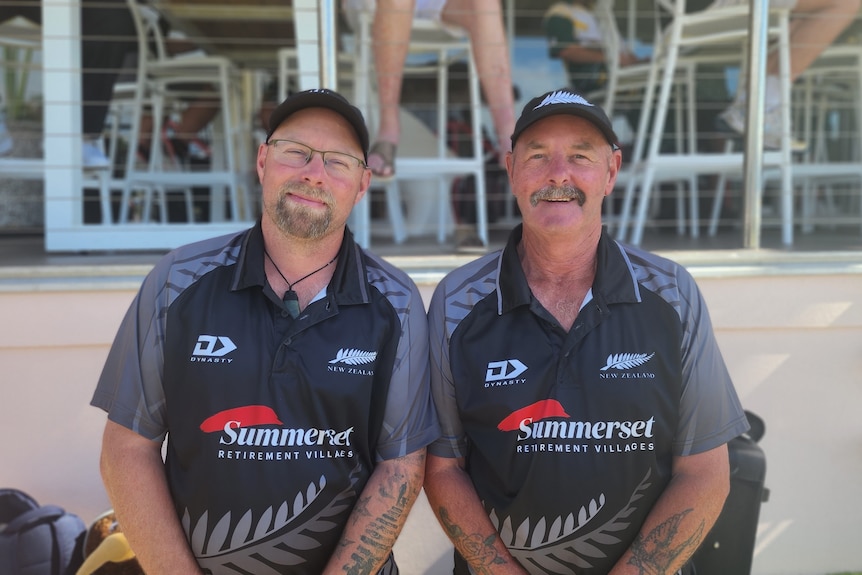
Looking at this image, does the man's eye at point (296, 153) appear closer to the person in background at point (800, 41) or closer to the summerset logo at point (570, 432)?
the summerset logo at point (570, 432)

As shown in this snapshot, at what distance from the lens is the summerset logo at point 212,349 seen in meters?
1.66

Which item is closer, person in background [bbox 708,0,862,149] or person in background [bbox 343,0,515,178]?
person in background [bbox 343,0,515,178]

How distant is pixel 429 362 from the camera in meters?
1.81

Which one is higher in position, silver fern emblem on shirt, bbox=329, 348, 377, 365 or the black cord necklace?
the black cord necklace

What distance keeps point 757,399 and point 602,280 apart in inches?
49.1

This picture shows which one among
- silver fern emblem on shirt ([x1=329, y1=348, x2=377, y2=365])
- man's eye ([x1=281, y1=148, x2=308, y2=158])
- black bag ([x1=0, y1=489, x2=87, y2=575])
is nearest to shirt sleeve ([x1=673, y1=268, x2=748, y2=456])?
silver fern emblem on shirt ([x1=329, y1=348, x2=377, y2=365])

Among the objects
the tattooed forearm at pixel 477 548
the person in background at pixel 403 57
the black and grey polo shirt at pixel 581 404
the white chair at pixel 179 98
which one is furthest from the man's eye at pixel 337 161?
the white chair at pixel 179 98

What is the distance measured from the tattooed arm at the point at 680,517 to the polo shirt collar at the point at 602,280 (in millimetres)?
428

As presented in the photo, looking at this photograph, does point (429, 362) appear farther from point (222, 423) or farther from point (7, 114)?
point (7, 114)

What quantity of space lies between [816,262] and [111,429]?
232cm

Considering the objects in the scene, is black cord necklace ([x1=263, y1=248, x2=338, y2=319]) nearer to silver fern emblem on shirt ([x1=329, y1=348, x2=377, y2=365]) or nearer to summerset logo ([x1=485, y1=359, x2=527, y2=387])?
silver fern emblem on shirt ([x1=329, y1=348, x2=377, y2=365])

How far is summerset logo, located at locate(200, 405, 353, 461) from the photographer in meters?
1.64

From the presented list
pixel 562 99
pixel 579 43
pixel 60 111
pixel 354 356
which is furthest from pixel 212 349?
pixel 579 43

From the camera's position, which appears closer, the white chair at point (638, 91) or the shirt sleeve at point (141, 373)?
the shirt sleeve at point (141, 373)
